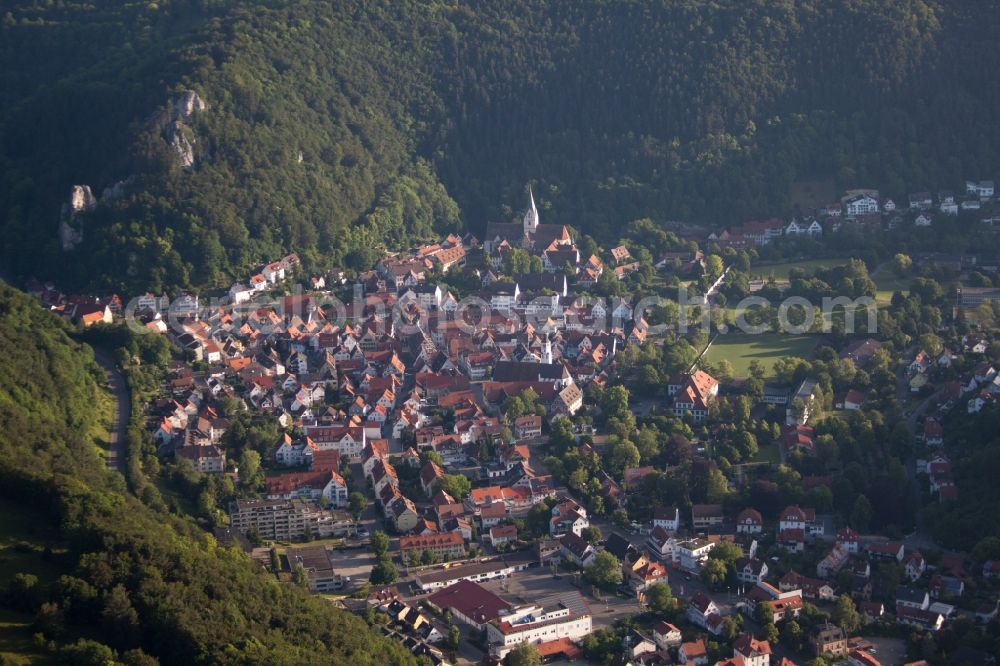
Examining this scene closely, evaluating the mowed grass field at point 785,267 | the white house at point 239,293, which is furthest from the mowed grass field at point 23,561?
the mowed grass field at point 785,267

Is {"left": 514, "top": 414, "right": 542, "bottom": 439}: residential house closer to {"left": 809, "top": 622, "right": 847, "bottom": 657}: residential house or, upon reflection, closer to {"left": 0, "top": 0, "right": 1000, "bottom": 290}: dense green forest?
{"left": 809, "top": 622, "right": 847, "bottom": 657}: residential house

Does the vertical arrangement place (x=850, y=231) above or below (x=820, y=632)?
above

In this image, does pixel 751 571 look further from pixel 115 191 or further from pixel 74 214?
pixel 74 214

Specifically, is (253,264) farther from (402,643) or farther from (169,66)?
(402,643)

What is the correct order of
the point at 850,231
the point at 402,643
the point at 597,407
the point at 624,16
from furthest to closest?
the point at 624,16 → the point at 850,231 → the point at 597,407 → the point at 402,643

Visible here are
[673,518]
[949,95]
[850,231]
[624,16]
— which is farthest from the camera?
[624,16]

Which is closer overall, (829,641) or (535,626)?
(829,641)

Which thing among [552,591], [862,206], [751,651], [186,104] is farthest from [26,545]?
[862,206]

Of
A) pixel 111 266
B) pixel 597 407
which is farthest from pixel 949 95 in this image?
pixel 111 266
